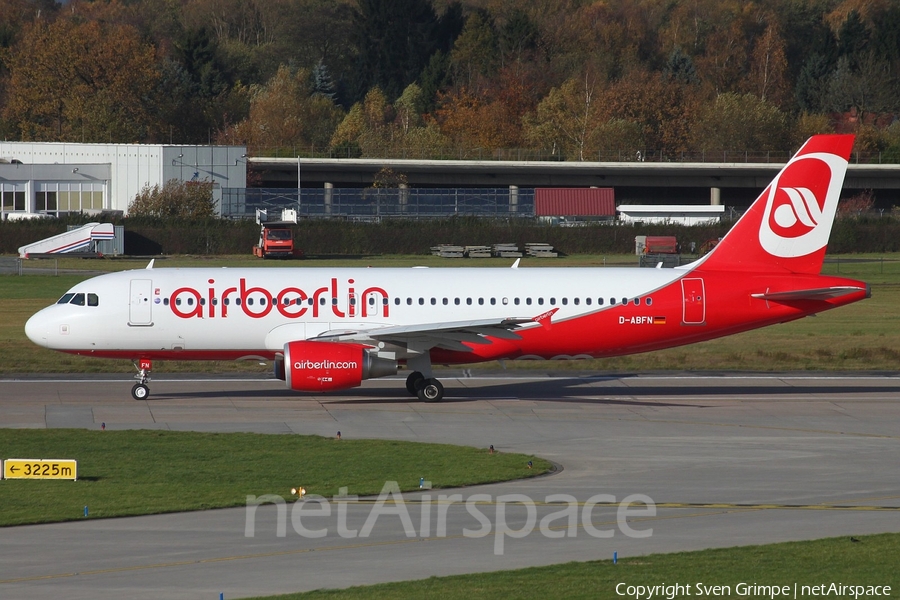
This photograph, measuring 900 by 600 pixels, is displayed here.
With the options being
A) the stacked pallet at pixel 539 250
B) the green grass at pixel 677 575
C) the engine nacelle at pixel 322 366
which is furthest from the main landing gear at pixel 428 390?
the stacked pallet at pixel 539 250

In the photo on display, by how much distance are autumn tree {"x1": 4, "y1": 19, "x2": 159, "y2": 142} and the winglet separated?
11113 cm

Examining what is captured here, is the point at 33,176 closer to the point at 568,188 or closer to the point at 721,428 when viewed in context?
the point at 568,188

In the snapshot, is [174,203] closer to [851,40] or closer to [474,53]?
[474,53]

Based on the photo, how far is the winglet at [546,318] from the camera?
32469 millimetres

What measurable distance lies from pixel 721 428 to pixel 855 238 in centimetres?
7747

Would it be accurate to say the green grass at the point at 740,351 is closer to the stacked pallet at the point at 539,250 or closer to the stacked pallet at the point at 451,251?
the stacked pallet at the point at 539,250

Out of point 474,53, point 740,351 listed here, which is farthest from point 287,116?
point 740,351

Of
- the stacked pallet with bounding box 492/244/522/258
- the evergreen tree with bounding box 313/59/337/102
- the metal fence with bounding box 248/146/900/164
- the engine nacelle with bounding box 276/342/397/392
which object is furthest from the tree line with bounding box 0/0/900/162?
the engine nacelle with bounding box 276/342/397/392

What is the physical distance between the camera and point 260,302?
32219 mm

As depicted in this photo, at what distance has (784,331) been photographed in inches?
1981

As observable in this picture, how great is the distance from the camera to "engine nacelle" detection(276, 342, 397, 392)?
30250mm

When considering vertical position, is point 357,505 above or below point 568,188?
below

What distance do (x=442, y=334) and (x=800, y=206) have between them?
1123 cm

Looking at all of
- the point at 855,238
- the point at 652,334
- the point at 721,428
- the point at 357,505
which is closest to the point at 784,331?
the point at 652,334
